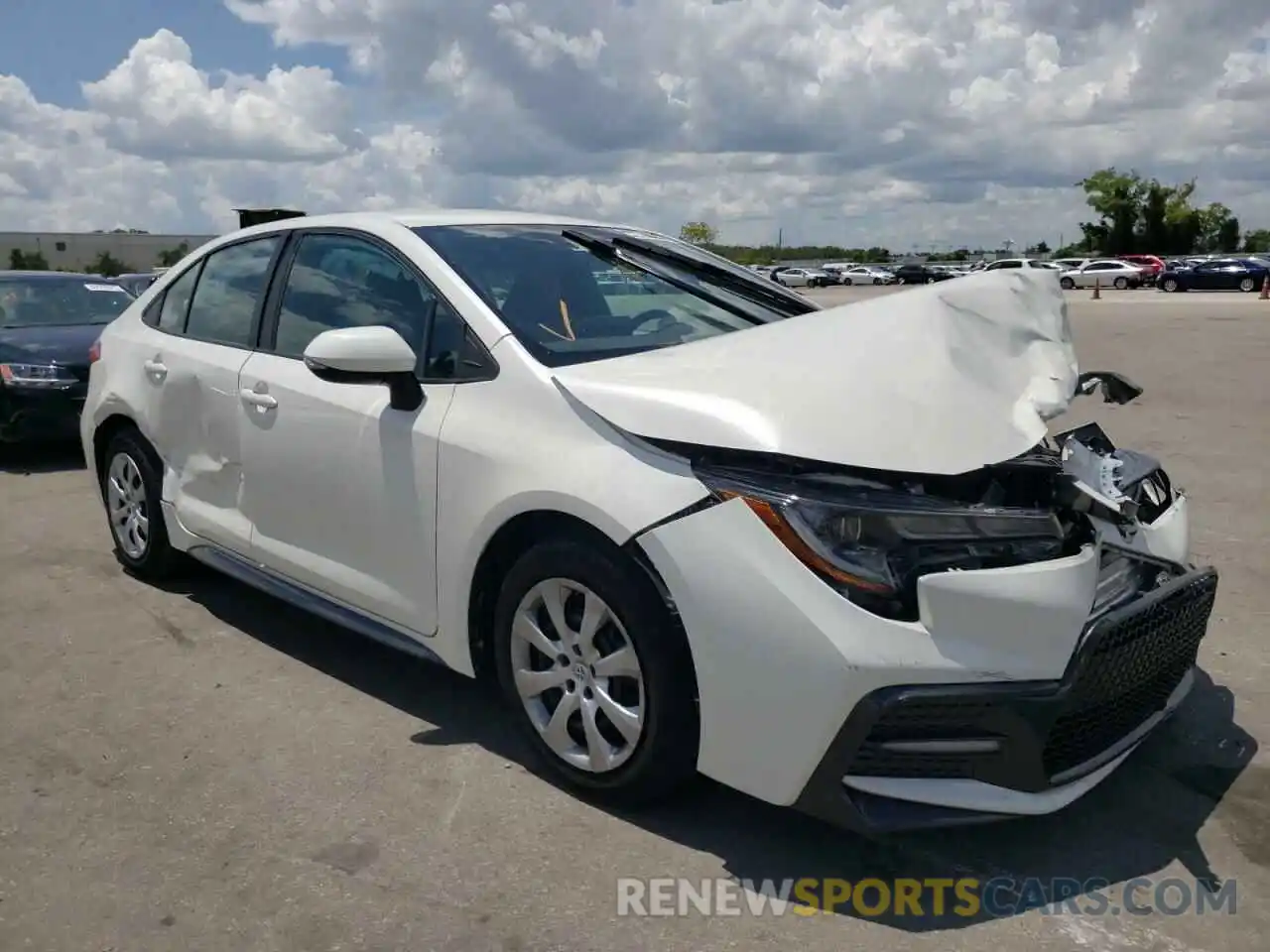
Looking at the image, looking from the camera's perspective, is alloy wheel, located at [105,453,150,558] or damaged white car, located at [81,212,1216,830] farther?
alloy wheel, located at [105,453,150,558]

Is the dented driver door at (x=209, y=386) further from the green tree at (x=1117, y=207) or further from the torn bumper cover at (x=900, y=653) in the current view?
the green tree at (x=1117, y=207)

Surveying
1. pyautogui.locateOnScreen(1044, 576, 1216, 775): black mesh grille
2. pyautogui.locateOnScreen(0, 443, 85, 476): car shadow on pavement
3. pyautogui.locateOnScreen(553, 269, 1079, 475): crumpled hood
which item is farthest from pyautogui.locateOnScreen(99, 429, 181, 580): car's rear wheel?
pyautogui.locateOnScreen(1044, 576, 1216, 775): black mesh grille

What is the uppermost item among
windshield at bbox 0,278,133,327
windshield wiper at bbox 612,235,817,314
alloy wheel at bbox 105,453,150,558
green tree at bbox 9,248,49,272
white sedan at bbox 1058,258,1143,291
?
windshield wiper at bbox 612,235,817,314

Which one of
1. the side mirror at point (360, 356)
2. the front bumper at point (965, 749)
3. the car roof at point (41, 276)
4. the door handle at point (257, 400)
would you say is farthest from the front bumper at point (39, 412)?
the front bumper at point (965, 749)

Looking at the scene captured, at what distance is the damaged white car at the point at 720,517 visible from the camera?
8.93 feet

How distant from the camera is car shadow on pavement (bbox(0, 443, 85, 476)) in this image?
8.92 metres

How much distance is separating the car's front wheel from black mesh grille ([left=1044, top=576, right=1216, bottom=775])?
36.4 inches

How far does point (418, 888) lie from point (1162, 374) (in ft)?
42.7

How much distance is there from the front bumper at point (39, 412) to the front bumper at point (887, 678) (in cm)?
735

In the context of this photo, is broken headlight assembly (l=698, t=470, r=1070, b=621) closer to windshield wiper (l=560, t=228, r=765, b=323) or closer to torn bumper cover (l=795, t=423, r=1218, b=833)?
torn bumper cover (l=795, t=423, r=1218, b=833)

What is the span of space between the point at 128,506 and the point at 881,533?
13.0ft

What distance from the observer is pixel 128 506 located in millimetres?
5438

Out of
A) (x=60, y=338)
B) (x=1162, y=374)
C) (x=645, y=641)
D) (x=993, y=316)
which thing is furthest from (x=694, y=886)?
(x=1162, y=374)

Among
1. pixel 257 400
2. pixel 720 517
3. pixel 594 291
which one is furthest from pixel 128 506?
pixel 720 517
